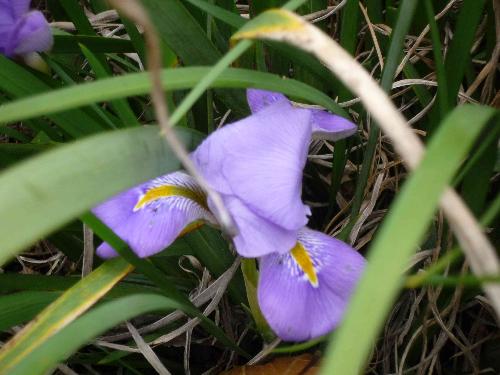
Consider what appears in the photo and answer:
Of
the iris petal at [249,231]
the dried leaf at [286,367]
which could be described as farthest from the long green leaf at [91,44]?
the dried leaf at [286,367]

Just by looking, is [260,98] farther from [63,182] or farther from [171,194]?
[63,182]

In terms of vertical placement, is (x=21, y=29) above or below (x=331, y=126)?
above

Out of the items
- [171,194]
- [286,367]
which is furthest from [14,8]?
[286,367]

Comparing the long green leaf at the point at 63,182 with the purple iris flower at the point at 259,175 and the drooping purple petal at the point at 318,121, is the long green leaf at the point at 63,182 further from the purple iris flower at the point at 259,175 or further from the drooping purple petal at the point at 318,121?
the drooping purple petal at the point at 318,121

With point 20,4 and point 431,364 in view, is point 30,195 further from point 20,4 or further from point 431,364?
point 431,364

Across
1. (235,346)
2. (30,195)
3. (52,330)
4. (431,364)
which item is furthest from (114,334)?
(30,195)

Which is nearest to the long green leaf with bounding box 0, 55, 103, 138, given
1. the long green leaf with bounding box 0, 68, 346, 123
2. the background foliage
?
the background foliage

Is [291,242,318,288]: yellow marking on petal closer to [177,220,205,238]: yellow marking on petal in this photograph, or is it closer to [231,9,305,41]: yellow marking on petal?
[177,220,205,238]: yellow marking on petal
